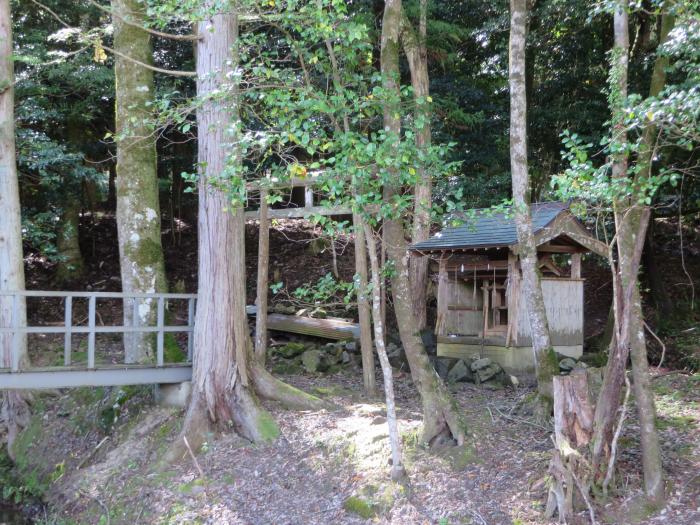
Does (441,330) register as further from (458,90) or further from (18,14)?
(18,14)

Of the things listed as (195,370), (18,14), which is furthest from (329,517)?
(18,14)

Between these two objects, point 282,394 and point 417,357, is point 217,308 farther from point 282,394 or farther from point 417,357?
point 417,357

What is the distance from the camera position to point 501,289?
1398 centimetres

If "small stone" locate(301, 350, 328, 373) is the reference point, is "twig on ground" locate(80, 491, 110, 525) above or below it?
below

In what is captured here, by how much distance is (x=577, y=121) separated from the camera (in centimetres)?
1716

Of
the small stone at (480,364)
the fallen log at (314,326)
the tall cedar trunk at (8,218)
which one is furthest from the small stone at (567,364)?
the tall cedar trunk at (8,218)

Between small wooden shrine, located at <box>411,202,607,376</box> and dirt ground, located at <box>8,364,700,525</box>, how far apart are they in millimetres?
2378

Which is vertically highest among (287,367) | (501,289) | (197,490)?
(501,289)

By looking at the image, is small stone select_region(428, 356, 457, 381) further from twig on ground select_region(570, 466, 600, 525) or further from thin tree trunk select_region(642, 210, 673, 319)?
thin tree trunk select_region(642, 210, 673, 319)

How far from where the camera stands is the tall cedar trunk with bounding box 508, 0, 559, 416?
8.60m

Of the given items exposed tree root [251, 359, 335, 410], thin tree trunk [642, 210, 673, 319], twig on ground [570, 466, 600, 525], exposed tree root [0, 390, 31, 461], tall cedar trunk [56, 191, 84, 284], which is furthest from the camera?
tall cedar trunk [56, 191, 84, 284]

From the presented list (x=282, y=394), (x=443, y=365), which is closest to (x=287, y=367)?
(x=443, y=365)

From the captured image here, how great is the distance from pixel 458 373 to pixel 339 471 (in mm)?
4734

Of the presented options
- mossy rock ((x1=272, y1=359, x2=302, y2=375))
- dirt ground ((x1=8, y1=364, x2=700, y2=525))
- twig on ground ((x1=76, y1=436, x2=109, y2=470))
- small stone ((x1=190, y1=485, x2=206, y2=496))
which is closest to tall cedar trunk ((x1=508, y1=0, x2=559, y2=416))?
dirt ground ((x1=8, y1=364, x2=700, y2=525))
